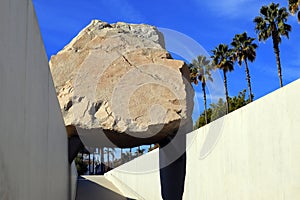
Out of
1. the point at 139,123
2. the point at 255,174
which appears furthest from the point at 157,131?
the point at 255,174

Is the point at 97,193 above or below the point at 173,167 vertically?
below

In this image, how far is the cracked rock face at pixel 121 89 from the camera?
11.5 m

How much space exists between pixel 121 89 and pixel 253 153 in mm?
6562

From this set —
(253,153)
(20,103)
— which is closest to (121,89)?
(253,153)

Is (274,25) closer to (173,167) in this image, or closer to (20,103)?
(173,167)

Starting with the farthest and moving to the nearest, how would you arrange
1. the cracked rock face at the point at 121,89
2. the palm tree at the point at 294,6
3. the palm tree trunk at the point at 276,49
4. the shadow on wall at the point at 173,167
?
the palm tree trunk at the point at 276,49 → the palm tree at the point at 294,6 → the cracked rock face at the point at 121,89 → the shadow on wall at the point at 173,167

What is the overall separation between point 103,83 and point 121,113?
40.7 inches

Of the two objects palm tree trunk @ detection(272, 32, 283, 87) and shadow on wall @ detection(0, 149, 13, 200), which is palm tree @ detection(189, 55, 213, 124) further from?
shadow on wall @ detection(0, 149, 13, 200)

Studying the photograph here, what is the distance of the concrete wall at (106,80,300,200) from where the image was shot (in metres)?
4.50

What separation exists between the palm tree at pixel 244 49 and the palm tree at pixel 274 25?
4528 mm

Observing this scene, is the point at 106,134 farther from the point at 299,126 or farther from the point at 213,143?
the point at 299,126

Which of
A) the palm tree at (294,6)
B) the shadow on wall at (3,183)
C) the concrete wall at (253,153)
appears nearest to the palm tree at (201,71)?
the palm tree at (294,6)

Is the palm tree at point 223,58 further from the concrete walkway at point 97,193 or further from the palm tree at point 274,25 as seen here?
the concrete walkway at point 97,193

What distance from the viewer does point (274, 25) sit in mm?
23156
